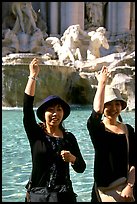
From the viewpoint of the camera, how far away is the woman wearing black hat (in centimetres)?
258

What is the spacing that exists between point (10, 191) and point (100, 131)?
2233mm

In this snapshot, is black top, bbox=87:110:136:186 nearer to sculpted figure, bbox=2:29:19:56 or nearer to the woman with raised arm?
the woman with raised arm

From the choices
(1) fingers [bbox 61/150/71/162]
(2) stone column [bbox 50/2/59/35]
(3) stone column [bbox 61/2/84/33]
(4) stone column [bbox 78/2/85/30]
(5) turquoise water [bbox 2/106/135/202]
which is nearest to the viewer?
(1) fingers [bbox 61/150/71/162]

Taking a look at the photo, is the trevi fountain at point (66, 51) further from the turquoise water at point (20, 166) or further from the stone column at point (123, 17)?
the turquoise water at point (20, 166)

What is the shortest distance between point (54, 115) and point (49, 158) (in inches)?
11.1

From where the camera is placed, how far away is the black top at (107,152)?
8.89ft

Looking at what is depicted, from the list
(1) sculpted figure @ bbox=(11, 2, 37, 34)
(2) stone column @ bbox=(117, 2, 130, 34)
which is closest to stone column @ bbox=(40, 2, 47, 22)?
(1) sculpted figure @ bbox=(11, 2, 37, 34)

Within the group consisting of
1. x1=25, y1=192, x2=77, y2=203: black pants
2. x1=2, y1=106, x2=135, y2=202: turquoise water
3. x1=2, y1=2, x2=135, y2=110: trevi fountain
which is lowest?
x1=2, y1=106, x2=135, y2=202: turquoise water

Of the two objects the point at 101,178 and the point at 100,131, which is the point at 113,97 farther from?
the point at 101,178

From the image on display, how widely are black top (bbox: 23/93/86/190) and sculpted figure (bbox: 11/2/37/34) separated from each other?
20405 mm

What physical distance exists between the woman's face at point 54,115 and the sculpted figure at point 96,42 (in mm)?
17364

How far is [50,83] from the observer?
55.5ft

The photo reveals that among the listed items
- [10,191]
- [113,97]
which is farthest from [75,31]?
[113,97]

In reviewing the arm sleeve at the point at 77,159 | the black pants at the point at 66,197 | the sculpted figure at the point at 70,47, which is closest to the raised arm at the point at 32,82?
the arm sleeve at the point at 77,159
